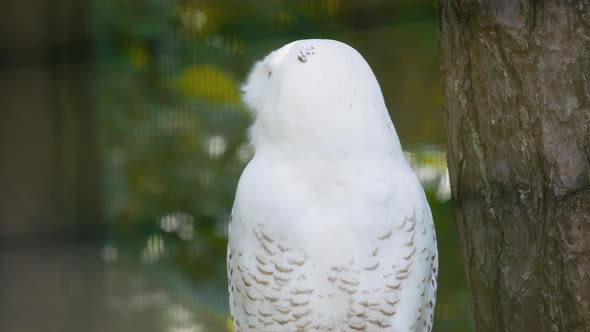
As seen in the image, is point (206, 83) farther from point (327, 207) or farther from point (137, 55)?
point (327, 207)

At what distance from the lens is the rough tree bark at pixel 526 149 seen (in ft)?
3.81

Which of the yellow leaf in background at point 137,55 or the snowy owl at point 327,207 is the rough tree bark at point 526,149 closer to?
the snowy owl at point 327,207

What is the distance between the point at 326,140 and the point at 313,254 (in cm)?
15

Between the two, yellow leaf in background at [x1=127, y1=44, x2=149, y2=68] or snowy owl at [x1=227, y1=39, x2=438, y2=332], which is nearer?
snowy owl at [x1=227, y1=39, x2=438, y2=332]

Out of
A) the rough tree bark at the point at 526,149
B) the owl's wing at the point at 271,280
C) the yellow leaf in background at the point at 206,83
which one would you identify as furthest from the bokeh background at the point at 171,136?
the owl's wing at the point at 271,280

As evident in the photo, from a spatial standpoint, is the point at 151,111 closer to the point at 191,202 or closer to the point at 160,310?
the point at 191,202

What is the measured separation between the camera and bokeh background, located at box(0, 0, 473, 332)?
1680mm

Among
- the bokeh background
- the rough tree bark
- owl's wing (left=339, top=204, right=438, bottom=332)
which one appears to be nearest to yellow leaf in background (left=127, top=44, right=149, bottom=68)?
the bokeh background

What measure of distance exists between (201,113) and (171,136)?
9 centimetres

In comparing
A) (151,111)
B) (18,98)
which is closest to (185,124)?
(151,111)

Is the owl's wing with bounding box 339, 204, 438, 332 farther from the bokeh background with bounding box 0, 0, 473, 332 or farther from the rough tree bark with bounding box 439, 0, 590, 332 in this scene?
the bokeh background with bounding box 0, 0, 473, 332

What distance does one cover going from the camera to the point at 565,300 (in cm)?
119

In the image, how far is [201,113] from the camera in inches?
73.1

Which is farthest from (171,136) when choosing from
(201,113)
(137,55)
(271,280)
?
(271,280)
